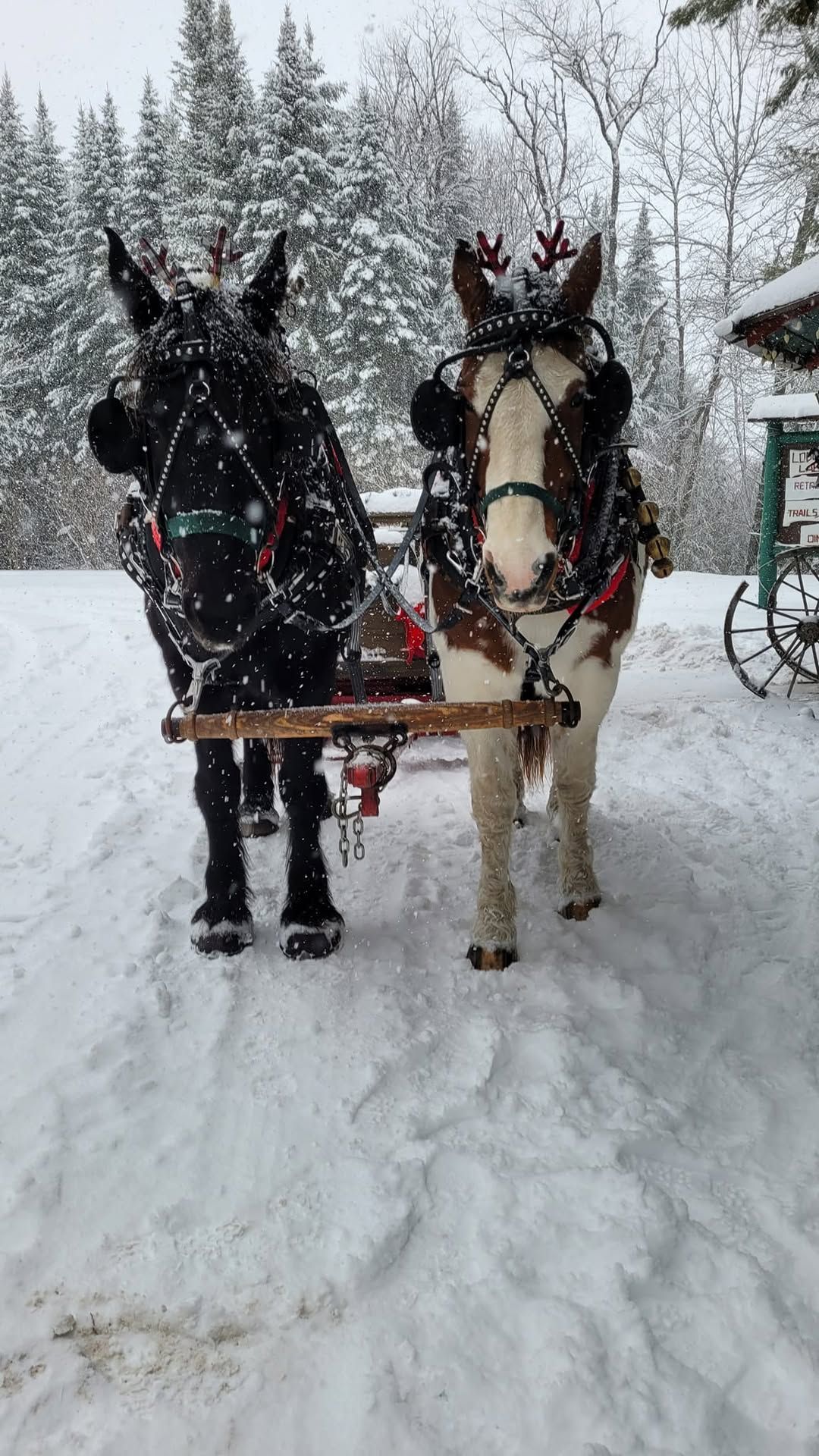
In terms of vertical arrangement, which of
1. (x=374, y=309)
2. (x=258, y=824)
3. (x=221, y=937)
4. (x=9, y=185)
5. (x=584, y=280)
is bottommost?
(x=258, y=824)

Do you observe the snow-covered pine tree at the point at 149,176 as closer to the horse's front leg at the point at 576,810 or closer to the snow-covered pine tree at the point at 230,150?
the snow-covered pine tree at the point at 230,150

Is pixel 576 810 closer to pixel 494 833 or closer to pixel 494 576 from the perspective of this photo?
pixel 494 833

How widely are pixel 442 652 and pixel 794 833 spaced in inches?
81.5

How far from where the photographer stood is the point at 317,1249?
5.49 feet

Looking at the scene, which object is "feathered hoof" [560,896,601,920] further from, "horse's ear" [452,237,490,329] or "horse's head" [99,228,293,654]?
"horse's ear" [452,237,490,329]

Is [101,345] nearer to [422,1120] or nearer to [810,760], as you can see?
[810,760]

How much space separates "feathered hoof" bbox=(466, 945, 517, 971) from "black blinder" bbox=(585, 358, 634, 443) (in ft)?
5.39

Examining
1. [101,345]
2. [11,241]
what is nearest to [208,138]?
[101,345]

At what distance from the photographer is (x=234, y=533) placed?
2211 mm

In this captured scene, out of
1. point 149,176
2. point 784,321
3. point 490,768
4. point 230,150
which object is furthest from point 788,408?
point 149,176

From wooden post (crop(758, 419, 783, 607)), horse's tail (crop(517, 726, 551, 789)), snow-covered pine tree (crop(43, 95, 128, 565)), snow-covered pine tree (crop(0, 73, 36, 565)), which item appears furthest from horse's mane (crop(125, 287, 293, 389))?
snow-covered pine tree (crop(0, 73, 36, 565))

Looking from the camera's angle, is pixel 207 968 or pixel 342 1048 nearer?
pixel 342 1048

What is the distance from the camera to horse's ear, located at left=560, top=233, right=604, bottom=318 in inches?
93.8

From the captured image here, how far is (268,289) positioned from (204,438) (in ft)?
2.33
